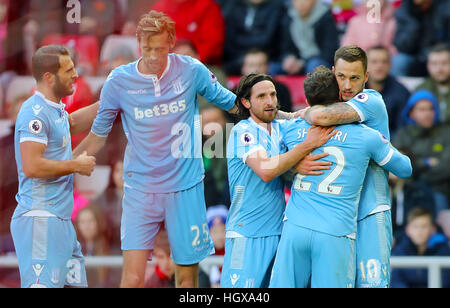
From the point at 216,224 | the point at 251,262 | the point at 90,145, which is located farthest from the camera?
the point at 216,224

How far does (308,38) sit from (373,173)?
2.37 m

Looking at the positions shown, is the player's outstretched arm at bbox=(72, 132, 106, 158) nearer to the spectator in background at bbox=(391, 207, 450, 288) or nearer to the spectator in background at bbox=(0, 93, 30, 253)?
the spectator in background at bbox=(0, 93, 30, 253)

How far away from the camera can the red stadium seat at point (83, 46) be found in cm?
589

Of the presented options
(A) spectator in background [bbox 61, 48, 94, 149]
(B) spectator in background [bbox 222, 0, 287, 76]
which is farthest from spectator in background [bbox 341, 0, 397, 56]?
(A) spectator in background [bbox 61, 48, 94, 149]

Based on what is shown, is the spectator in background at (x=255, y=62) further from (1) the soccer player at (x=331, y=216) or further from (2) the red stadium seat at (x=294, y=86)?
(1) the soccer player at (x=331, y=216)

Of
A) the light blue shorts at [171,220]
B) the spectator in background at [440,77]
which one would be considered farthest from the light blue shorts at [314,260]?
the spectator in background at [440,77]

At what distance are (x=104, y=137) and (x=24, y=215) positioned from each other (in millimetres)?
736

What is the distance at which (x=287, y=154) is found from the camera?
190 inches

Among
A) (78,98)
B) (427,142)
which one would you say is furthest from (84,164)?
(427,142)

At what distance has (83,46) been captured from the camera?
6.03 metres

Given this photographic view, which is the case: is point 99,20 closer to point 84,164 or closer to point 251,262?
point 84,164

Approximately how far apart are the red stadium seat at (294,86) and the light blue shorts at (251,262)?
76.2 inches

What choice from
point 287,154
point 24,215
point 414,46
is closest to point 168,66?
point 287,154
